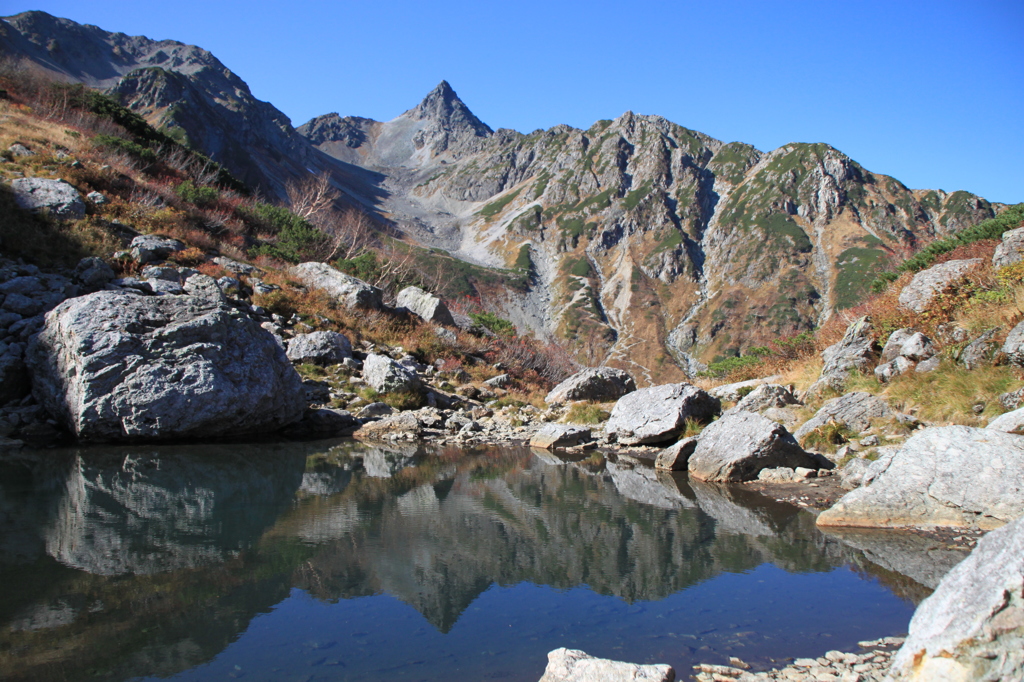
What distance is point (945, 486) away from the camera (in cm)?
650

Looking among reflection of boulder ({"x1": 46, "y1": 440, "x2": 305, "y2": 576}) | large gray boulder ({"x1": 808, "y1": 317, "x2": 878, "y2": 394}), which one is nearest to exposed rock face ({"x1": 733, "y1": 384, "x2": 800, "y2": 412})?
large gray boulder ({"x1": 808, "y1": 317, "x2": 878, "y2": 394})

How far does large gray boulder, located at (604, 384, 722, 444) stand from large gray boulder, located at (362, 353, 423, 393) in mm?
5609

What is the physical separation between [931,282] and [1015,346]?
4.23m

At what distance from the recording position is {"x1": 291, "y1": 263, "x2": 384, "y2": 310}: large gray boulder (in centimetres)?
2139

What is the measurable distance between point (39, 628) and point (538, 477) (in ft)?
24.0

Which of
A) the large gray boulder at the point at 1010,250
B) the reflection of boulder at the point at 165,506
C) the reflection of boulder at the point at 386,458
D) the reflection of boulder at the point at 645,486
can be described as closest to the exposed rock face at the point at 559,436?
the reflection of boulder at the point at 645,486

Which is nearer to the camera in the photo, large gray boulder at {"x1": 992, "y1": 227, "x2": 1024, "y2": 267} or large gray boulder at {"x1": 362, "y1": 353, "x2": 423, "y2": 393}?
large gray boulder at {"x1": 992, "y1": 227, "x2": 1024, "y2": 267}

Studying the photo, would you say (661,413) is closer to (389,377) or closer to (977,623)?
(389,377)

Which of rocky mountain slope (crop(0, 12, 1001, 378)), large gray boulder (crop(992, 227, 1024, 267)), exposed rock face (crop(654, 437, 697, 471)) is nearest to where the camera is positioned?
exposed rock face (crop(654, 437, 697, 471))

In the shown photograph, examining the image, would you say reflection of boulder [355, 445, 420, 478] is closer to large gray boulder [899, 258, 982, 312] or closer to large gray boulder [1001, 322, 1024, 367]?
large gray boulder [1001, 322, 1024, 367]

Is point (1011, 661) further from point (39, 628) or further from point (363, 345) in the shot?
point (363, 345)

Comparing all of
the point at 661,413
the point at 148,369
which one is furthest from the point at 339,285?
the point at 661,413

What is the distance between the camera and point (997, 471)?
6.29 metres

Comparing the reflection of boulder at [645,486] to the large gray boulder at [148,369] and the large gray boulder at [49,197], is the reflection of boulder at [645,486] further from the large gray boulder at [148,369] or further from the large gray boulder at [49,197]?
the large gray boulder at [49,197]
